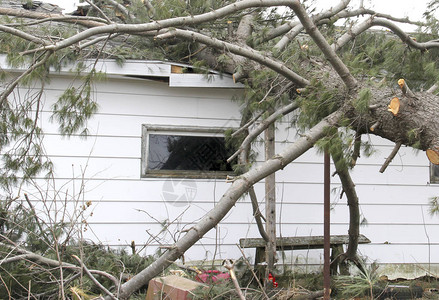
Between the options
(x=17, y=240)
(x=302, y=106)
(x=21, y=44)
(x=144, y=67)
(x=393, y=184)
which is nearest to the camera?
(x=302, y=106)

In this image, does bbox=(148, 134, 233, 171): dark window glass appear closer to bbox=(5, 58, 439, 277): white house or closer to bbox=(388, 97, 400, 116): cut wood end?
bbox=(5, 58, 439, 277): white house

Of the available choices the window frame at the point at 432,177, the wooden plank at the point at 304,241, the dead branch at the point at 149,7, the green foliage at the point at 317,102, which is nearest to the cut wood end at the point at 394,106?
the green foliage at the point at 317,102

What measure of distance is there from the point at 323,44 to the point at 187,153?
10.3 ft

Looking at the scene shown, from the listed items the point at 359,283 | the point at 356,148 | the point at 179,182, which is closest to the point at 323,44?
the point at 356,148

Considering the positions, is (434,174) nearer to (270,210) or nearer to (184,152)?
(270,210)

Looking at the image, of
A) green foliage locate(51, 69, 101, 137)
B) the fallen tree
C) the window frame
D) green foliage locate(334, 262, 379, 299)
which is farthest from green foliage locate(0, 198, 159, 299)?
the window frame

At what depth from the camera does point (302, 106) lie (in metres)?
4.60

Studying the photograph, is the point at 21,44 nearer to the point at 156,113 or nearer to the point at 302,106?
the point at 156,113

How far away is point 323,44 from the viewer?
4008 mm

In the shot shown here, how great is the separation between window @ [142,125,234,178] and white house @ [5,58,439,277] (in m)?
0.02

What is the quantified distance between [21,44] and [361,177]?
5022 mm

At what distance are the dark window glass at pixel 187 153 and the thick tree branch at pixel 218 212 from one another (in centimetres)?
279

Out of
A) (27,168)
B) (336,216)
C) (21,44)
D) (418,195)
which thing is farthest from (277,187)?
(21,44)

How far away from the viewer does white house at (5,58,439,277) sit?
6281 millimetres
